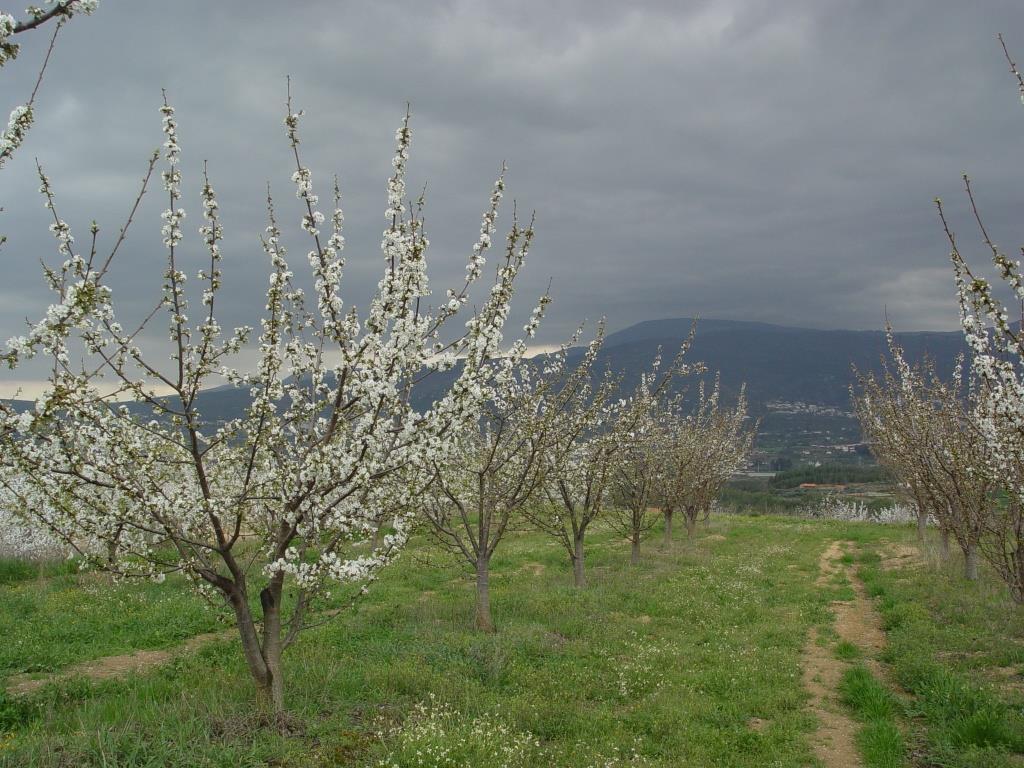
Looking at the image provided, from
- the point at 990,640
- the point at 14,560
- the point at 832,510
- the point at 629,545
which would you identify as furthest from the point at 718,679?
the point at 832,510

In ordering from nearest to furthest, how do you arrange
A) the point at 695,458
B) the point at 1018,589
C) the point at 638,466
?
the point at 1018,589
the point at 638,466
the point at 695,458

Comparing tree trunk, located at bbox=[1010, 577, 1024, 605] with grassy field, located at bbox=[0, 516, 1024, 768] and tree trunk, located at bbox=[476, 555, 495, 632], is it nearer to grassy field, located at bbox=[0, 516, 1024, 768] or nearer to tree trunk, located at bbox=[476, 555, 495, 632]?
grassy field, located at bbox=[0, 516, 1024, 768]

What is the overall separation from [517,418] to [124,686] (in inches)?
362

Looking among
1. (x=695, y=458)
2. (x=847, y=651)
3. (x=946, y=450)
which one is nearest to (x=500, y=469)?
(x=847, y=651)

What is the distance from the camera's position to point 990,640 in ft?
40.9

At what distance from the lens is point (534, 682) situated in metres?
10.6

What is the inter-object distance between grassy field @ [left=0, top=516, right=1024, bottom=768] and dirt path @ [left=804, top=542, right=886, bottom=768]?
0.23 meters

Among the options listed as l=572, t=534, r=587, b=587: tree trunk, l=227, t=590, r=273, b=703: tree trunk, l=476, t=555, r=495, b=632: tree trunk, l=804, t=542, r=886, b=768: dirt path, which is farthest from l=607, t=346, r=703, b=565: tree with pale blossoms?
l=227, t=590, r=273, b=703: tree trunk

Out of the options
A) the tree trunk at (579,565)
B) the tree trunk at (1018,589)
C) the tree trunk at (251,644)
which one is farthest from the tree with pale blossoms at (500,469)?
the tree trunk at (1018,589)

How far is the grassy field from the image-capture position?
764 centimetres

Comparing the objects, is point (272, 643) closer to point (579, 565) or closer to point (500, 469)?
point (500, 469)

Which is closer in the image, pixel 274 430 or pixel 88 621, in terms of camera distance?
pixel 274 430

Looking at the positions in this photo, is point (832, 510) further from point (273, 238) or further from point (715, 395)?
point (273, 238)

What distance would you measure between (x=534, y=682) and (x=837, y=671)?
5863 mm
